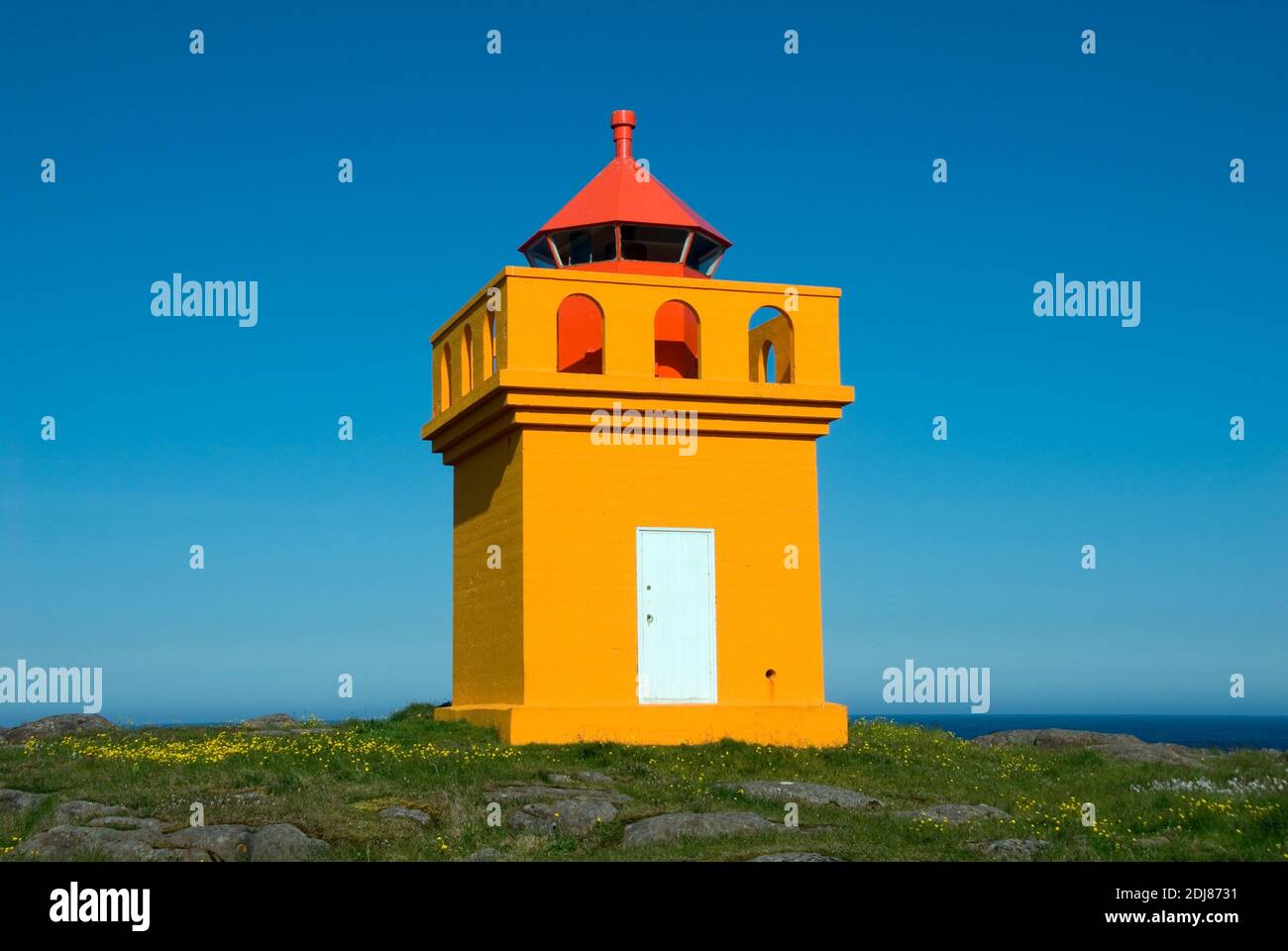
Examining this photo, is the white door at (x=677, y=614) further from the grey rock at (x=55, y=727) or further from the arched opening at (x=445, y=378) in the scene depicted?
the grey rock at (x=55, y=727)

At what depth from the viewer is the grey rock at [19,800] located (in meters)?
16.1

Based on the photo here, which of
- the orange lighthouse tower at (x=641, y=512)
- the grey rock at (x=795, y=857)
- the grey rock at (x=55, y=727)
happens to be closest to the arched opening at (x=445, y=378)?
the orange lighthouse tower at (x=641, y=512)

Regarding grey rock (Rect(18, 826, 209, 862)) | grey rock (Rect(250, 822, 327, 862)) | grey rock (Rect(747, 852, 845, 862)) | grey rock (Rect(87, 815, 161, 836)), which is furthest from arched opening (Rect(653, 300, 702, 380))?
grey rock (Rect(18, 826, 209, 862))

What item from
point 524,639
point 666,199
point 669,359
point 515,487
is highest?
point 666,199

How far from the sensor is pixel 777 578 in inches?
890

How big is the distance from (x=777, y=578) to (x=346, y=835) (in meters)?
9.91

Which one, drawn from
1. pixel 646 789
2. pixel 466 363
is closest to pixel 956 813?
pixel 646 789

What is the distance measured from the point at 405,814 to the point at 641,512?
7.79 m

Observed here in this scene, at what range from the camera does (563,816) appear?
50.2 ft

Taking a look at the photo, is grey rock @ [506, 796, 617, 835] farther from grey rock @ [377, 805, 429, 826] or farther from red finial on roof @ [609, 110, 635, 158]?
red finial on roof @ [609, 110, 635, 158]

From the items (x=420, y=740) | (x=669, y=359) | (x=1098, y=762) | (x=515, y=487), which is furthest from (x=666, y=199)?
(x=1098, y=762)
